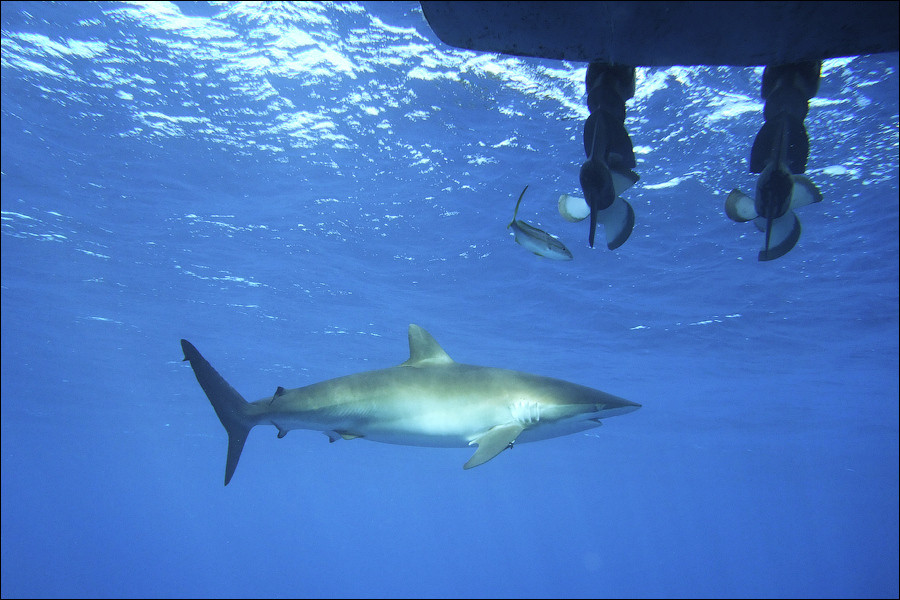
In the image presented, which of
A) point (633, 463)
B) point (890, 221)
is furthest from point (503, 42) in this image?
point (633, 463)

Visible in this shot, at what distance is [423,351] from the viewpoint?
5258 millimetres

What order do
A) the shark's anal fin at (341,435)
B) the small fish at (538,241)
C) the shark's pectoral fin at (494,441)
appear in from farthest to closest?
the shark's anal fin at (341,435) → the small fish at (538,241) → the shark's pectoral fin at (494,441)

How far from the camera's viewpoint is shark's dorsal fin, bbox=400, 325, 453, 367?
205 inches

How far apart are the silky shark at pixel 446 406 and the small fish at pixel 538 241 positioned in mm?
1327

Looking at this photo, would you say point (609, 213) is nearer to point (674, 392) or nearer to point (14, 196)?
point (14, 196)

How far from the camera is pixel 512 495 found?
3356 inches

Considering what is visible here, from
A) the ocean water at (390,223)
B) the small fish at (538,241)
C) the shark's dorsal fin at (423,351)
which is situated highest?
the ocean water at (390,223)

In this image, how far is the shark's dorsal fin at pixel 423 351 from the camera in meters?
5.21

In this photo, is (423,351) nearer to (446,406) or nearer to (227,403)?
(446,406)

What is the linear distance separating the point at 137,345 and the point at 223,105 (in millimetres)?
19141

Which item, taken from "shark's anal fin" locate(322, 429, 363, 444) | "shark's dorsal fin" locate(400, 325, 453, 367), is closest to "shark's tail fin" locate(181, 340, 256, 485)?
"shark's anal fin" locate(322, 429, 363, 444)

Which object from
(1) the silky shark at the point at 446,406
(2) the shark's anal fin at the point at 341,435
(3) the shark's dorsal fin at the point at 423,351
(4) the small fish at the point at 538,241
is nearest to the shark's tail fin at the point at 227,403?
(1) the silky shark at the point at 446,406

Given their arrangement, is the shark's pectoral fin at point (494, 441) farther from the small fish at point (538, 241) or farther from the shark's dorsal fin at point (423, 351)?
the small fish at point (538, 241)

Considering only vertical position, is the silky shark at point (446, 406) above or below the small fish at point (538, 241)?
below
